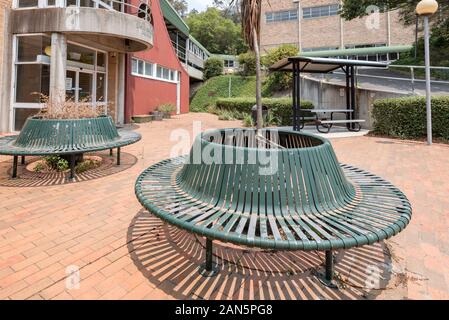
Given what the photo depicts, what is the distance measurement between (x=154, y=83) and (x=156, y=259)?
16.8 m

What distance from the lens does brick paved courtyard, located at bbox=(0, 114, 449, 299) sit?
224 cm

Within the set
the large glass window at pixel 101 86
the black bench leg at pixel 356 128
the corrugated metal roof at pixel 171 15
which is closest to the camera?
the black bench leg at pixel 356 128

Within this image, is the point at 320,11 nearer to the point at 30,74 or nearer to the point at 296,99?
the point at 296,99

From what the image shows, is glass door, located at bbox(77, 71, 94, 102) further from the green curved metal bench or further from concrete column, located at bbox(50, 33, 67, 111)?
the green curved metal bench

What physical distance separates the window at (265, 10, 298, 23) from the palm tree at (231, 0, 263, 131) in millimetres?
41601

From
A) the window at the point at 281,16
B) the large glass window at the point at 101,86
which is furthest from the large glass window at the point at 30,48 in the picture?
the window at the point at 281,16

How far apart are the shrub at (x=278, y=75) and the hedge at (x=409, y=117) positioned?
12759mm

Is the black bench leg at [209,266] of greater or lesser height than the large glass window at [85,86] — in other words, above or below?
below

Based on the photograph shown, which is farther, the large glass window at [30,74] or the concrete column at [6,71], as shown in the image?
the large glass window at [30,74]

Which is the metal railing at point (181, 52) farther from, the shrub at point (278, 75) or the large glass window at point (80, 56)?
the large glass window at point (80, 56)

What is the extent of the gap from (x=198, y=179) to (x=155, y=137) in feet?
26.8

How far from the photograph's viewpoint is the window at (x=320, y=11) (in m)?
37.0
